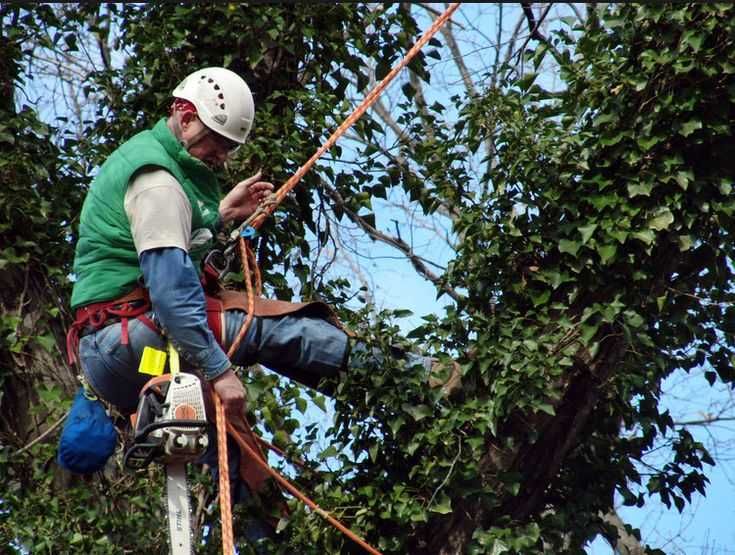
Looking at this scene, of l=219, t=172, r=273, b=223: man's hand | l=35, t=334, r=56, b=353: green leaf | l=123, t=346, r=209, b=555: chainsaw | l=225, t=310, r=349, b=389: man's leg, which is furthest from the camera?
l=35, t=334, r=56, b=353: green leaf

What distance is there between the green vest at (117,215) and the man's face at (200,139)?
59 millimetres

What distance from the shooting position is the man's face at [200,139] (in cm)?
519

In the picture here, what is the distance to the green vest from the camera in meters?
5.07

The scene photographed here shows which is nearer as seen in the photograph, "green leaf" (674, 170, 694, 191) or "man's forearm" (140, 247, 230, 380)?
"man's forearm" (140, 247, 230, 380)

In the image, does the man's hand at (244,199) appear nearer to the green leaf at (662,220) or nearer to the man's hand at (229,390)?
the man's hand at (229,390)

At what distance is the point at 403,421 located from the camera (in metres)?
5.35

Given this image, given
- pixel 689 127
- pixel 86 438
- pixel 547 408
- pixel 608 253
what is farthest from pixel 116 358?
pixel 689 127

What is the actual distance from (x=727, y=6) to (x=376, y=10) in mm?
2280

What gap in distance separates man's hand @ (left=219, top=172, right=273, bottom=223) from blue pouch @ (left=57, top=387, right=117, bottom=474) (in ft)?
2.93

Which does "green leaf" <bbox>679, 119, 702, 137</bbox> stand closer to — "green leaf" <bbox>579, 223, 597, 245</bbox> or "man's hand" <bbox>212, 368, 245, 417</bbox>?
"green leaf" <bbox>579, 223, 597, 245</bbox>

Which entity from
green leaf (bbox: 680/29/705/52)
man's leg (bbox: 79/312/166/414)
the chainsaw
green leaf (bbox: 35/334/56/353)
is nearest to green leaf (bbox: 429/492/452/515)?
the chainsaw

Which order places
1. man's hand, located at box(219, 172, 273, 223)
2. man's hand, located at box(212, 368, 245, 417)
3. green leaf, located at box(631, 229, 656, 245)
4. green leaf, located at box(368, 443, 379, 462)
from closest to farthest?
1. man's hand, located at box(212, 368, 245, 417)
2. green leaf, located at box(631, 229, 656, 245)
3. green leaf, located at box(368, 443, 379, 462)
4. man's hand, located at box(219, 172, 273, 223)

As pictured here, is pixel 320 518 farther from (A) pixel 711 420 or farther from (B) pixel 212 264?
(A) pixel 711 420

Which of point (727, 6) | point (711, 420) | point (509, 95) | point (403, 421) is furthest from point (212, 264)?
point (711, 420)
